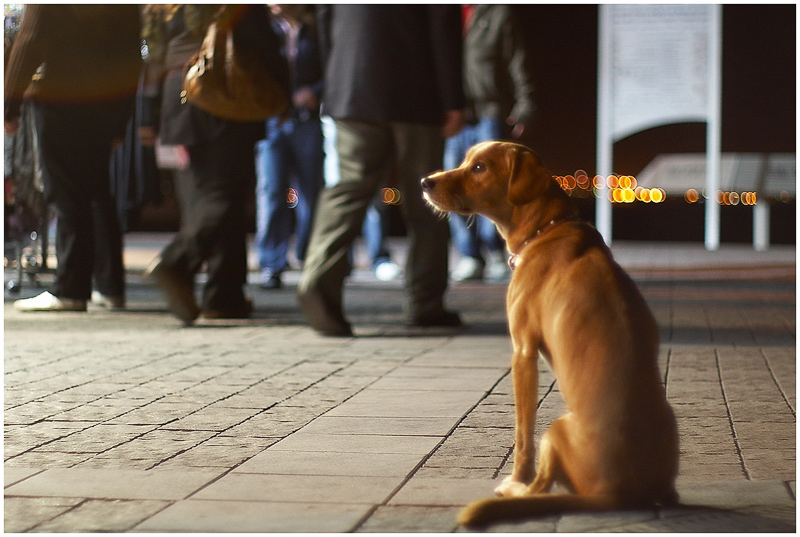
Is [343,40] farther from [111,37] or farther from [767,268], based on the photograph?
[767,268]

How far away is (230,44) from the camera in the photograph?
6.96 m

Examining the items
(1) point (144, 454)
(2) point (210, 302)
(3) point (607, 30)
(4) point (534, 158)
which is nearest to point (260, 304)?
(2) point (210, 302)

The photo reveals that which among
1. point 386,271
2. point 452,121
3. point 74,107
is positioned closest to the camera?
point 452,121

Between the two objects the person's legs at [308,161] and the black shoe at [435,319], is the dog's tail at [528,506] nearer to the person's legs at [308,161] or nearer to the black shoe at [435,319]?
the black shoe at [435,319]

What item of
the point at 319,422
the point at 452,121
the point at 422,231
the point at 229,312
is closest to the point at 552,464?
the point at 319,422

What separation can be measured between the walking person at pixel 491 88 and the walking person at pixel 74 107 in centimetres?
352

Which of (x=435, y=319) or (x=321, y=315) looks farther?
(x=435, y=319)

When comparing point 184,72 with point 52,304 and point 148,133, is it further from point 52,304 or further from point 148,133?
point 52,304

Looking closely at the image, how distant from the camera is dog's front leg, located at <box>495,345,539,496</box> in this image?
3166mm

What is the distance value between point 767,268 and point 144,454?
30.1 ft

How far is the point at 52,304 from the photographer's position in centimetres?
760

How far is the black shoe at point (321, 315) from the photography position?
256 inches

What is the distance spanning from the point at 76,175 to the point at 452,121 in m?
2.40

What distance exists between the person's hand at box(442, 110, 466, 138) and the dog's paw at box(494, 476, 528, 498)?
3.94 m
